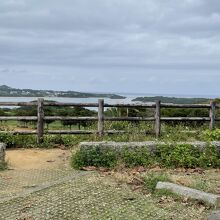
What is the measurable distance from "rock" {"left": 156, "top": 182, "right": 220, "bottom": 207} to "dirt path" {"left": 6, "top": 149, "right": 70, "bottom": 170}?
325 centimetres

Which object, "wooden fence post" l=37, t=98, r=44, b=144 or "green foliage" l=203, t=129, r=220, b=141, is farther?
"wooden fence post" l=37, t=98, r=44, b=144

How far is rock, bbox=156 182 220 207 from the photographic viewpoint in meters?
7.29

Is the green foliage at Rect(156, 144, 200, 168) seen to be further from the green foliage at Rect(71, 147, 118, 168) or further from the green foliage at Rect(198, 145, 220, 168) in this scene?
the green foliage at Rect(71, 147, 118, 168)

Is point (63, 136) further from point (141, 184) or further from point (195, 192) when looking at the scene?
point (195, 192)

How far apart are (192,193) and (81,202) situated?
5.47ft

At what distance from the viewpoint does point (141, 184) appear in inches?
340

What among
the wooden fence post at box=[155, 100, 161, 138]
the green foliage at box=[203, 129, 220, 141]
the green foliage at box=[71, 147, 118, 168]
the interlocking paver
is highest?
the wooden fence post at box=[155, 100, 161, 138]

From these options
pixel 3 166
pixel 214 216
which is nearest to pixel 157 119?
pixel 3 166

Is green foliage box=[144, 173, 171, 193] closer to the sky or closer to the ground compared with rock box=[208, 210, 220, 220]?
closer to the sky

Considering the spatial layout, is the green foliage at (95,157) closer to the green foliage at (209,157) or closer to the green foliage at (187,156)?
the green foliage at (187,156)

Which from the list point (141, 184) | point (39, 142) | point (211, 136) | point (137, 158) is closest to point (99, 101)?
point (39, 142)

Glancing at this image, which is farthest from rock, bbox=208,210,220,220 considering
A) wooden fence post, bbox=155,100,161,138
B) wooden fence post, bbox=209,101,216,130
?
wooden fence post, bbox=209,101,216,130

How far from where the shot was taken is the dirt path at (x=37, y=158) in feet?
35.7

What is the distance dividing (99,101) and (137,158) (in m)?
4.57
